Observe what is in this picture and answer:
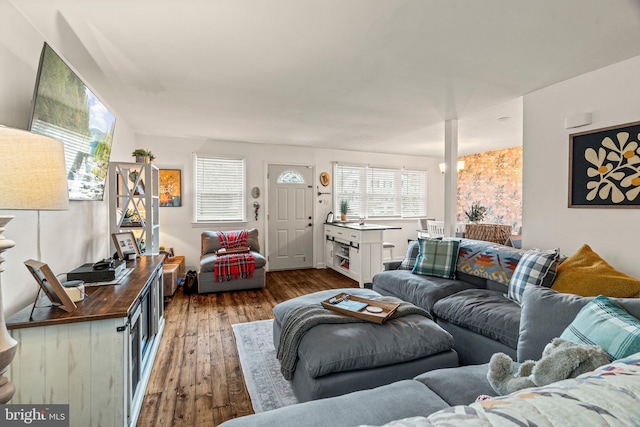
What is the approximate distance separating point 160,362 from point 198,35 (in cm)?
250

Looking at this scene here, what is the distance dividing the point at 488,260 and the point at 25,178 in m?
3.27

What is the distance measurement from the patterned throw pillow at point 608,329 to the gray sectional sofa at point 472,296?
835 mm

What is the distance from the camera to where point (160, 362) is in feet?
8.25

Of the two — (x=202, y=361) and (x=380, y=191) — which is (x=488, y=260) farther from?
(x=380, y=191)

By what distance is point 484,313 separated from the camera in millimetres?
2262

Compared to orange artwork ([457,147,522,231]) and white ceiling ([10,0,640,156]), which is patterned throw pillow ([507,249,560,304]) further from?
orange artwork ([457,147,522,231])

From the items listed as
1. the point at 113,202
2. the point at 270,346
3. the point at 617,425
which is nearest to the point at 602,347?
the point at 617,425

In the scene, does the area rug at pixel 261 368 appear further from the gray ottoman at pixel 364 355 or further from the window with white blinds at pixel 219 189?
the window with white blinds at pixel 219 189

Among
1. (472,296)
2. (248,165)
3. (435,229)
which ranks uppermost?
(248,165)

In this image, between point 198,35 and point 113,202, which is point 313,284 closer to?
point 113,202

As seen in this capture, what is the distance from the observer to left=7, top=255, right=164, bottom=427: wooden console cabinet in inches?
56.8

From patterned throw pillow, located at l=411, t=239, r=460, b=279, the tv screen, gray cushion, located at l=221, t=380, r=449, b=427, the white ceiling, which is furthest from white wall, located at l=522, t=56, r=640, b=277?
the tv screen

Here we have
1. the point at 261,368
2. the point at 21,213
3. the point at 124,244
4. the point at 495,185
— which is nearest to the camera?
the point at 21,213

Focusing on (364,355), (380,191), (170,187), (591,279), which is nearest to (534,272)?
(591,279)
